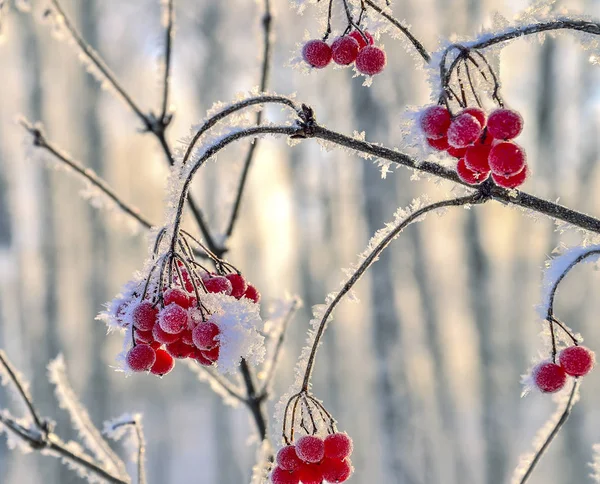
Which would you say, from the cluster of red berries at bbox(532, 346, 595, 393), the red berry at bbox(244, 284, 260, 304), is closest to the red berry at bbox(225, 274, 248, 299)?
the red berry at bbox(244, 284, 260, 304)

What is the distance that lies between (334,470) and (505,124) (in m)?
0.57

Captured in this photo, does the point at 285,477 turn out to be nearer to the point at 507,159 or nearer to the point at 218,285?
the point at 218,285

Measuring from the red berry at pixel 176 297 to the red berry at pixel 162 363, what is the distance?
13 cm

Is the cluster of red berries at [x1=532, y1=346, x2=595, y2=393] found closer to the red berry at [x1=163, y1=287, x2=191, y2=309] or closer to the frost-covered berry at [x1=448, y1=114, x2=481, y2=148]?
the frost-covered berry at [x1=448, y1=114, x2=481, y2=148]

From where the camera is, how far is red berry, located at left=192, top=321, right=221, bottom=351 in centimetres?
85

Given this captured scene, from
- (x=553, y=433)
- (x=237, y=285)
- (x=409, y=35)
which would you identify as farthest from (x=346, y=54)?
(x=553, y=433)

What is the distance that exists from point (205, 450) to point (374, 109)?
16.6 meters

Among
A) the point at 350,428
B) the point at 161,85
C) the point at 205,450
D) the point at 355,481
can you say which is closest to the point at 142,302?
the point at 161,85

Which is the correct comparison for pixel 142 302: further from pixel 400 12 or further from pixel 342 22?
pixel 400 12

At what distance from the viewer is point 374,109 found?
4.16m

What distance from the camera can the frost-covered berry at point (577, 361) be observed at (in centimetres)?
100

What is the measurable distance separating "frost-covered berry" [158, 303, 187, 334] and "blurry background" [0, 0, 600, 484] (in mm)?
3169

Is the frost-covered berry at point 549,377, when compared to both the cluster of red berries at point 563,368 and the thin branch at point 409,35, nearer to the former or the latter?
the cluster of red berries at point 563,368

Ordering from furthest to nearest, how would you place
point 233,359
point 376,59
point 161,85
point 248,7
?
point 248,7, point 161,85, point 376,59, point 233,359
